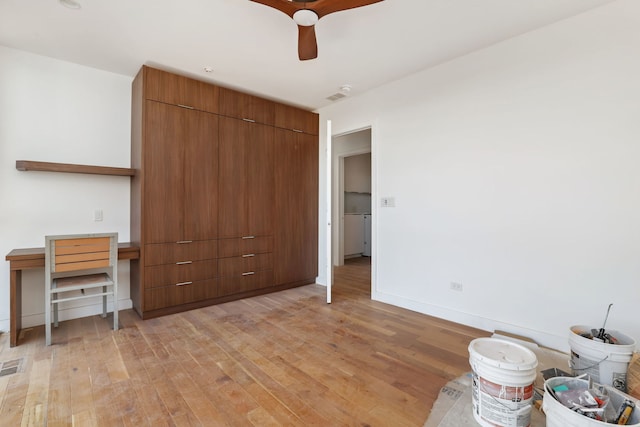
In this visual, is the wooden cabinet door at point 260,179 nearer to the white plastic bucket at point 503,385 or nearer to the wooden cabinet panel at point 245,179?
the wooden cabinet panel at point 245,179

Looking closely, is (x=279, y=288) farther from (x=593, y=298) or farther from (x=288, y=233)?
(x=593, y=298)

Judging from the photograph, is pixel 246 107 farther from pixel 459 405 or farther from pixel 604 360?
pixel 604 360

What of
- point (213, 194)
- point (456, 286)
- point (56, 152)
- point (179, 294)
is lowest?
point (179, 294)

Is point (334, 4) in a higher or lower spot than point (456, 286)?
higher

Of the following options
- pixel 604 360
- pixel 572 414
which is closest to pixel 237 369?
pixel 572 414

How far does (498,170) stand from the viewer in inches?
106

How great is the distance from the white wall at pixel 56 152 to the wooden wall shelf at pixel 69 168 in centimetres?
22

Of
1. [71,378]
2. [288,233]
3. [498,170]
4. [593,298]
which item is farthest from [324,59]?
[71,378]

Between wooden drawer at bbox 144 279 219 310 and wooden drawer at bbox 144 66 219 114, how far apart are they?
6.51 feet

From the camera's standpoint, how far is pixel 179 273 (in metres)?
3.24

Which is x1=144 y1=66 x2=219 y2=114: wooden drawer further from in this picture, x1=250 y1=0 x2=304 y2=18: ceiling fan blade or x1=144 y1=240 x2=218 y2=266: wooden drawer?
x1=250 y1=0 x2=304 y2=18: ceiling fan blade

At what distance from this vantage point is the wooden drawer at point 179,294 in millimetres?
3062

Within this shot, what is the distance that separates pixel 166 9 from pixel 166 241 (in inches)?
82.8

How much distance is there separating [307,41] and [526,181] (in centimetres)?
214
